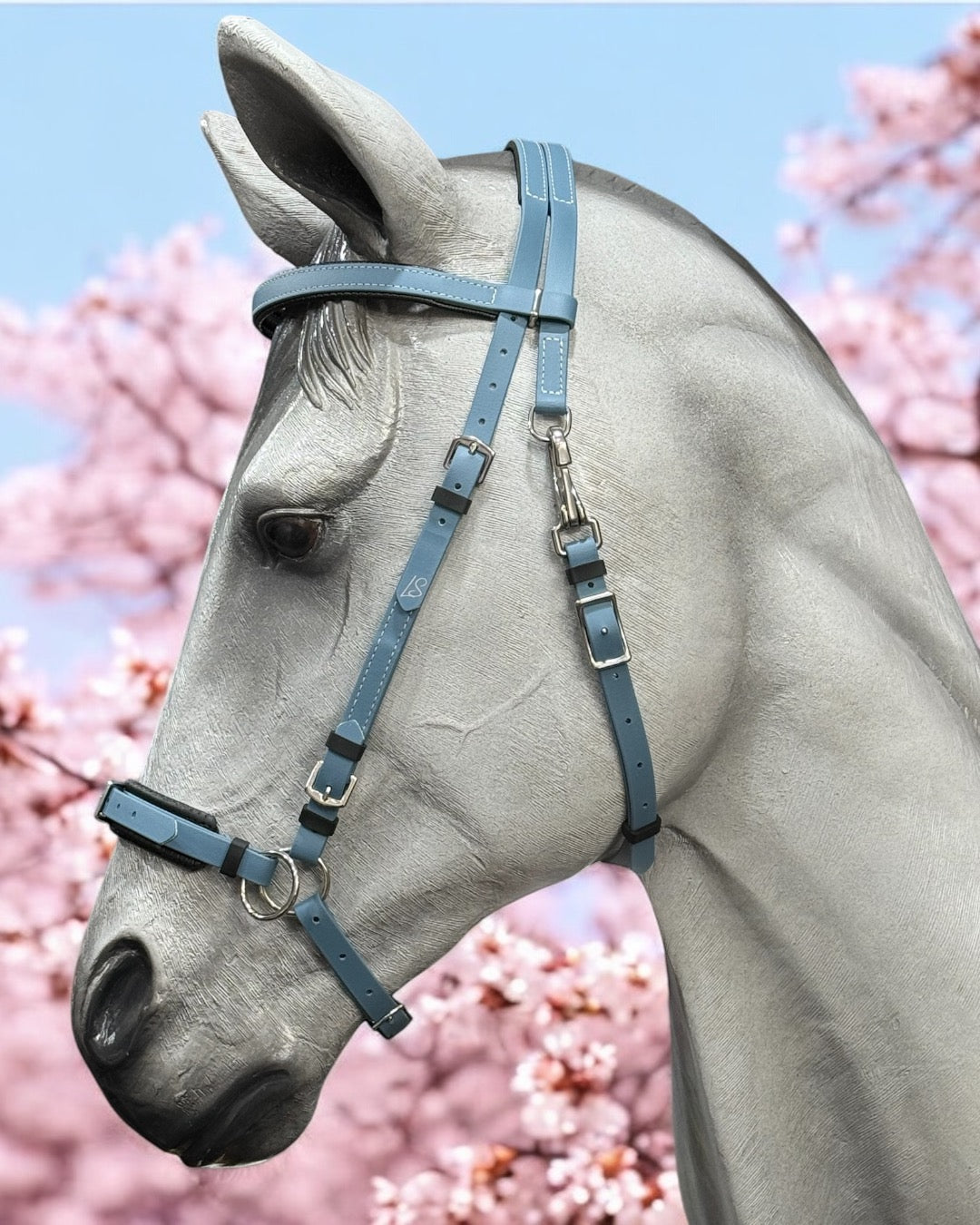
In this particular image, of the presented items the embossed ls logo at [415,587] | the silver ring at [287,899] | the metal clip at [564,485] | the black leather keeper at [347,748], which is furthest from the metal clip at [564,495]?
the silver ring at [287,899]

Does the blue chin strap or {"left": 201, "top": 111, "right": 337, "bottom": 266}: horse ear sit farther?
{"left": 201, "top": 111, "right": 337, "bottom": 266}: horse ear

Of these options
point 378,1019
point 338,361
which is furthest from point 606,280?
point 378,1019

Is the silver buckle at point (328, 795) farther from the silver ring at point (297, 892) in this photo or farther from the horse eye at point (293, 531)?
the horse eye at point (293, 531)

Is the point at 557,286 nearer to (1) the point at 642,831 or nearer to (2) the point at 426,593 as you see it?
(2) the point at 426,593

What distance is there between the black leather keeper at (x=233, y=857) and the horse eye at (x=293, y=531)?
233mm

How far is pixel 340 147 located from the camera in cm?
106

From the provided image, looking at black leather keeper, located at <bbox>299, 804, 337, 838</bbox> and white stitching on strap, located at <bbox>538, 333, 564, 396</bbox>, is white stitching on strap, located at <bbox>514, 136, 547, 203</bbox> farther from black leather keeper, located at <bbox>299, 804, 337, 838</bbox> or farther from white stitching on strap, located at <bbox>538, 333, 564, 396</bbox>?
black leather keeper, located at <bbox>299, 804, 337, 838</bbox>

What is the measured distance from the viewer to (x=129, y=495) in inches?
124

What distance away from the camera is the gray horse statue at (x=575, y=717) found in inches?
42.0

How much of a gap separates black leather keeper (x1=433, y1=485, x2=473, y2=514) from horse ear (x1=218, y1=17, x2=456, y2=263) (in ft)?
0.67

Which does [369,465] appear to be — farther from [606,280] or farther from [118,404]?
[118,404]

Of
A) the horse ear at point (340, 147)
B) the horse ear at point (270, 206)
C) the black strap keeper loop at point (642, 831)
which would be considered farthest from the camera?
the horse ear at point (270, 206)

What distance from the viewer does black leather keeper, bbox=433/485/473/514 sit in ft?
3.46

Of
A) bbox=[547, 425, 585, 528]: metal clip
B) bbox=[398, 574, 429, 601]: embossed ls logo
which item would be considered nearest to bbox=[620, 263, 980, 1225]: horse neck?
bbox=[547, 425, 585, 528]: metal clip
